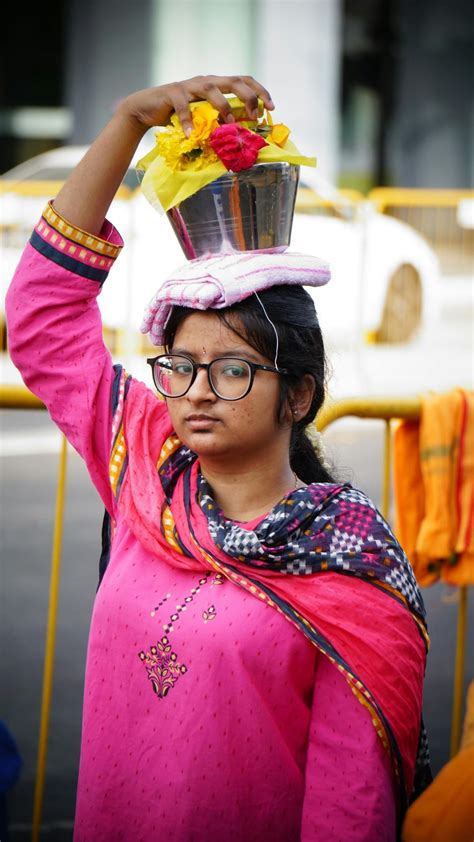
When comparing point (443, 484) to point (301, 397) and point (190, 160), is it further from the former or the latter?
point (190, 160)

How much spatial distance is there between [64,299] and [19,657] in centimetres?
294

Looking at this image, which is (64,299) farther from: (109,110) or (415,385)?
(109,110)

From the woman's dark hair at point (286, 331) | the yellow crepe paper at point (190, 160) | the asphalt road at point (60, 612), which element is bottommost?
the asphalt road at point (60, 612)

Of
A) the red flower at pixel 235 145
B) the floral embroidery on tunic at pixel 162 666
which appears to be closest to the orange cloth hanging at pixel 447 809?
the floral embroidery on tunic at pixel 162 666

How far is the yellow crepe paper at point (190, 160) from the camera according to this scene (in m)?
2.12

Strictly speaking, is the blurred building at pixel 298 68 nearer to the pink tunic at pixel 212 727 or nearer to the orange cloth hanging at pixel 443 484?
the orange cloth hanging at pixel 443 484

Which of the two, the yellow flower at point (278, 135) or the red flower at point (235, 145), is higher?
the yellow flower at point (278, 135)

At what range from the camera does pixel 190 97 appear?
2.14 m

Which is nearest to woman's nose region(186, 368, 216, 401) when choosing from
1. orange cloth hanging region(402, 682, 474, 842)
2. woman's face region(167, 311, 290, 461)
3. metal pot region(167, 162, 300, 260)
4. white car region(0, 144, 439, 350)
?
woman's face region(167, 311, 290, 461)

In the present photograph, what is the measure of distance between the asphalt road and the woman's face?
1.42 ft

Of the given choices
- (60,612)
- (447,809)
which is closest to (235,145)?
(447,809)

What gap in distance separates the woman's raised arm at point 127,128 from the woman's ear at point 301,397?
19.2 inches

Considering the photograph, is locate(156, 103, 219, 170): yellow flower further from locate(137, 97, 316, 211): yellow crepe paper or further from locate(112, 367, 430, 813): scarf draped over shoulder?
locate(112, 367, 430, 813): scarf draped over shoulder

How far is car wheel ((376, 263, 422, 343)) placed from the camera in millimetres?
11602
